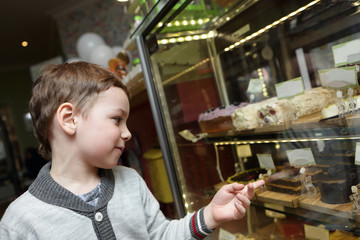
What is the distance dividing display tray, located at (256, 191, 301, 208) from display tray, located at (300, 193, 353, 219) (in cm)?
2

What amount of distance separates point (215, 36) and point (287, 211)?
0.93m

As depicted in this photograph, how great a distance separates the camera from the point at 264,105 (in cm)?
123

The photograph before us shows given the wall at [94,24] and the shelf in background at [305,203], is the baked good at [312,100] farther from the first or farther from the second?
the wall at [94,24]

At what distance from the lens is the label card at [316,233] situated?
41.4 inches

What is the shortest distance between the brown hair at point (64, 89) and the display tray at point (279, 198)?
0.74 meters

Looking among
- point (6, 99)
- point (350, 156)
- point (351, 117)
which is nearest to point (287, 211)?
point (350, 156)

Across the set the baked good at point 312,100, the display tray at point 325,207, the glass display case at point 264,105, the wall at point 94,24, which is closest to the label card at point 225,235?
the glass display case at point 264,105

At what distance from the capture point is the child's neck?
0.96 m

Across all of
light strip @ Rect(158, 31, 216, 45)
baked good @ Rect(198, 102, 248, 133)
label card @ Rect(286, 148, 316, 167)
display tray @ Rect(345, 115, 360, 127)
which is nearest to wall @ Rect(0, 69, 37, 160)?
light strip @ Rect(158, 31, 216, 45)

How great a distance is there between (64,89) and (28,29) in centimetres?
369

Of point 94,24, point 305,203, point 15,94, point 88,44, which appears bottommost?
point 305,203

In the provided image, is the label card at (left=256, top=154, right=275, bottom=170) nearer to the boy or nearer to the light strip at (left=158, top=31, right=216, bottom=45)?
the boy

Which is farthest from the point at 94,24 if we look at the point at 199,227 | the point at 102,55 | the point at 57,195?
the point at 199,227

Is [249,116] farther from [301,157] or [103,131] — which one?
[103,131]
